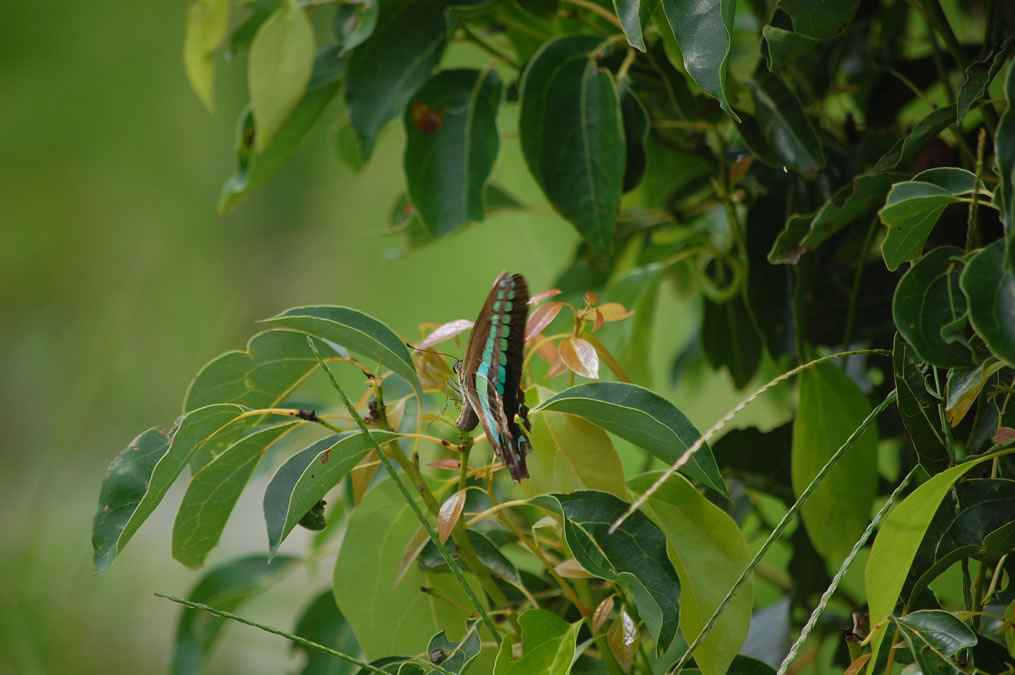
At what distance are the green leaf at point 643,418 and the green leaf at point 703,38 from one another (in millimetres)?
113

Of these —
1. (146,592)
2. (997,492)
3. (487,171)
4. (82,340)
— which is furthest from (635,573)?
(82,340)

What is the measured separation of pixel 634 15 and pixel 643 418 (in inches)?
6.4

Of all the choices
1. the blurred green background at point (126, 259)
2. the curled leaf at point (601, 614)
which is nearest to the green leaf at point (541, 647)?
the curled leaf at point (601, 614)

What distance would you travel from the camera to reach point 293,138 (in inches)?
21.2

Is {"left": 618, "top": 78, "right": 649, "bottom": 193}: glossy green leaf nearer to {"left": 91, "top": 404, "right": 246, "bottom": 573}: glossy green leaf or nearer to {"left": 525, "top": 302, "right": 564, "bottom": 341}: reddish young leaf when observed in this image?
{"left": 525, "top": 302, "right": 564, "bottom": 341}: reddish young leaf

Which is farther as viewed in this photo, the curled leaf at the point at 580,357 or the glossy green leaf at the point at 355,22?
the glossy green leaf at the point at 355,22

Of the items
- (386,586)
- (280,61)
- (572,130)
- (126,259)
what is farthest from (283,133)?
(126,259)

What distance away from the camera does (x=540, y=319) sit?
36 centimetres

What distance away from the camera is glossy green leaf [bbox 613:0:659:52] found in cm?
32

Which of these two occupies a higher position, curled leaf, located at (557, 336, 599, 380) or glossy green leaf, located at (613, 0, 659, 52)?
glossy green leaf, located at (613, 0, 659, 52)

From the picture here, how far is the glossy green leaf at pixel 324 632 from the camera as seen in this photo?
1.79ft

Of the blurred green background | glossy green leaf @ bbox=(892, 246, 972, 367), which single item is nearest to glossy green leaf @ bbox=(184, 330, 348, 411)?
glossy green leaf @ bbox=(892, 246, 972, 367)

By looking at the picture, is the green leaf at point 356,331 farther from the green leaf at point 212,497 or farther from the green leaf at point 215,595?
the green leaf at point 215,595

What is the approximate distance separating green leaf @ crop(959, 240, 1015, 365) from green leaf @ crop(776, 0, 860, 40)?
0.12 meters
